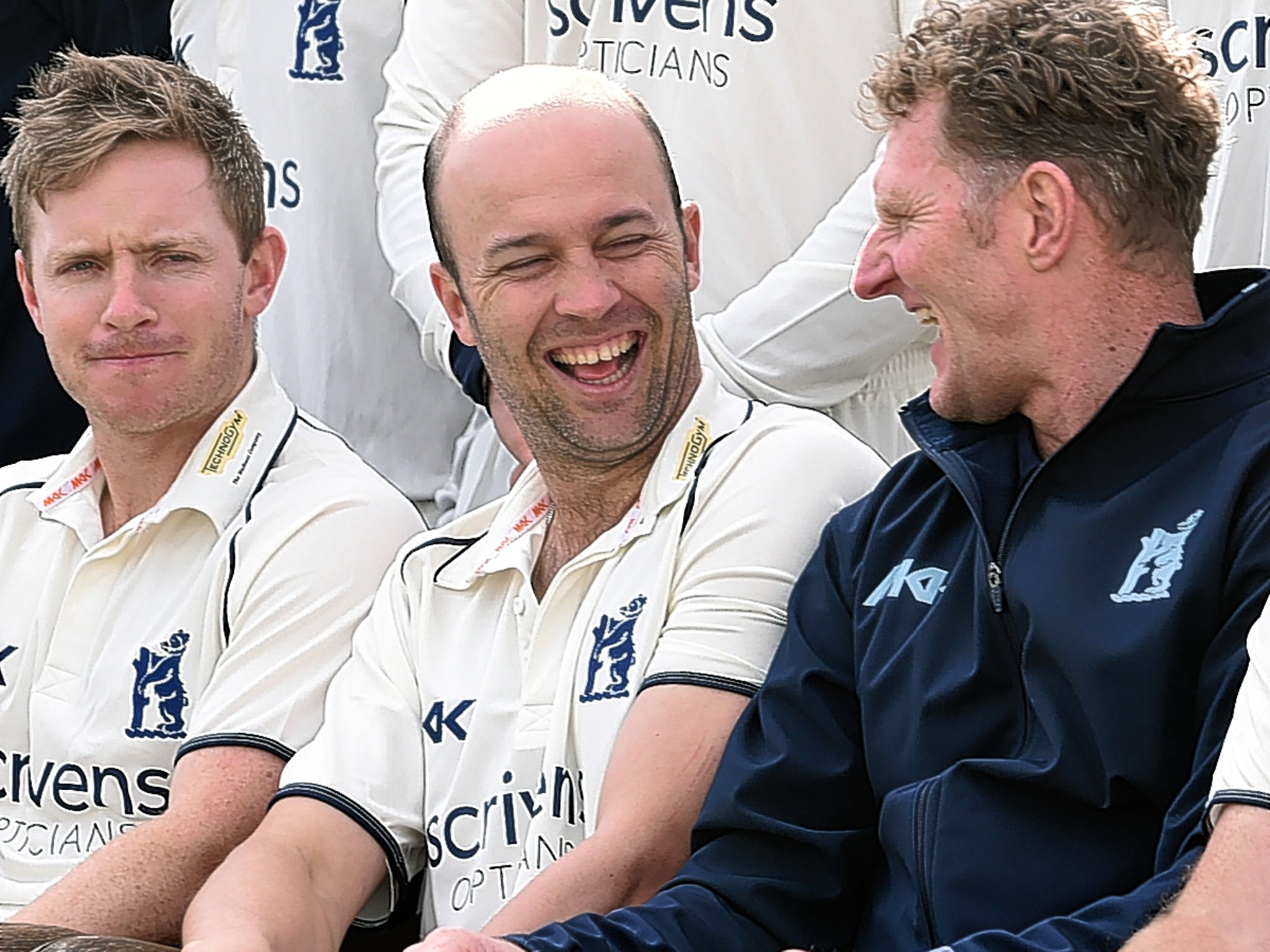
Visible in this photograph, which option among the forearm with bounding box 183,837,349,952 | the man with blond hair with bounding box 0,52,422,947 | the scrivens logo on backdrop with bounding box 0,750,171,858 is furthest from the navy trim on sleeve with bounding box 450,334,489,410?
the forearm with bounding box 183,837,349,952

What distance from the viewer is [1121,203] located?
6.59ft

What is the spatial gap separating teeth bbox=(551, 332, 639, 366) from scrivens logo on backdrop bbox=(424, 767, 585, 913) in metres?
0.47

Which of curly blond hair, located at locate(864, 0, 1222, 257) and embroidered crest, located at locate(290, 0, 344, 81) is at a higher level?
embroidered crest, located at locate(290, 0, 344, 81)

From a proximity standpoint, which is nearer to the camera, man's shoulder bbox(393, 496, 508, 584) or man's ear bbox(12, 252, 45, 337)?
man's shoulder bbox(393, 496, 508, 584)

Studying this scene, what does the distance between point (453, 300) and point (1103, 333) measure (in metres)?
0.89

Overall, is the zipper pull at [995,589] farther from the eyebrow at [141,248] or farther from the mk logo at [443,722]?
the eyebrow at [141,248]

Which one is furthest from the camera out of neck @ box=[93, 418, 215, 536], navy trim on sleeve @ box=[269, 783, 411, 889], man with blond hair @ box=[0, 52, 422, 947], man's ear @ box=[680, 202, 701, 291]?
neck @ box=[93, 418, 215, 536]

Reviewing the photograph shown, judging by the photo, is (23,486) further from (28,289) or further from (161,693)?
(161,693)

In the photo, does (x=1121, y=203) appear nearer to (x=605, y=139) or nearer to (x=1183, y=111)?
(x=1183, y=111)

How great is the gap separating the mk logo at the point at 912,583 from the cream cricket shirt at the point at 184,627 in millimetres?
791

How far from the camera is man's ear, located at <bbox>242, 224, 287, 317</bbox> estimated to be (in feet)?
9.51

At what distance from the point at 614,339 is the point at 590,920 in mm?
704

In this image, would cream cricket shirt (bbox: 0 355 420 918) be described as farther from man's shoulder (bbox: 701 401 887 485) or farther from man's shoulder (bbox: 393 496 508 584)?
man's shoulder (bbox: 701 401 887 485)

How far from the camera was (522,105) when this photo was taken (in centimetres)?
250
